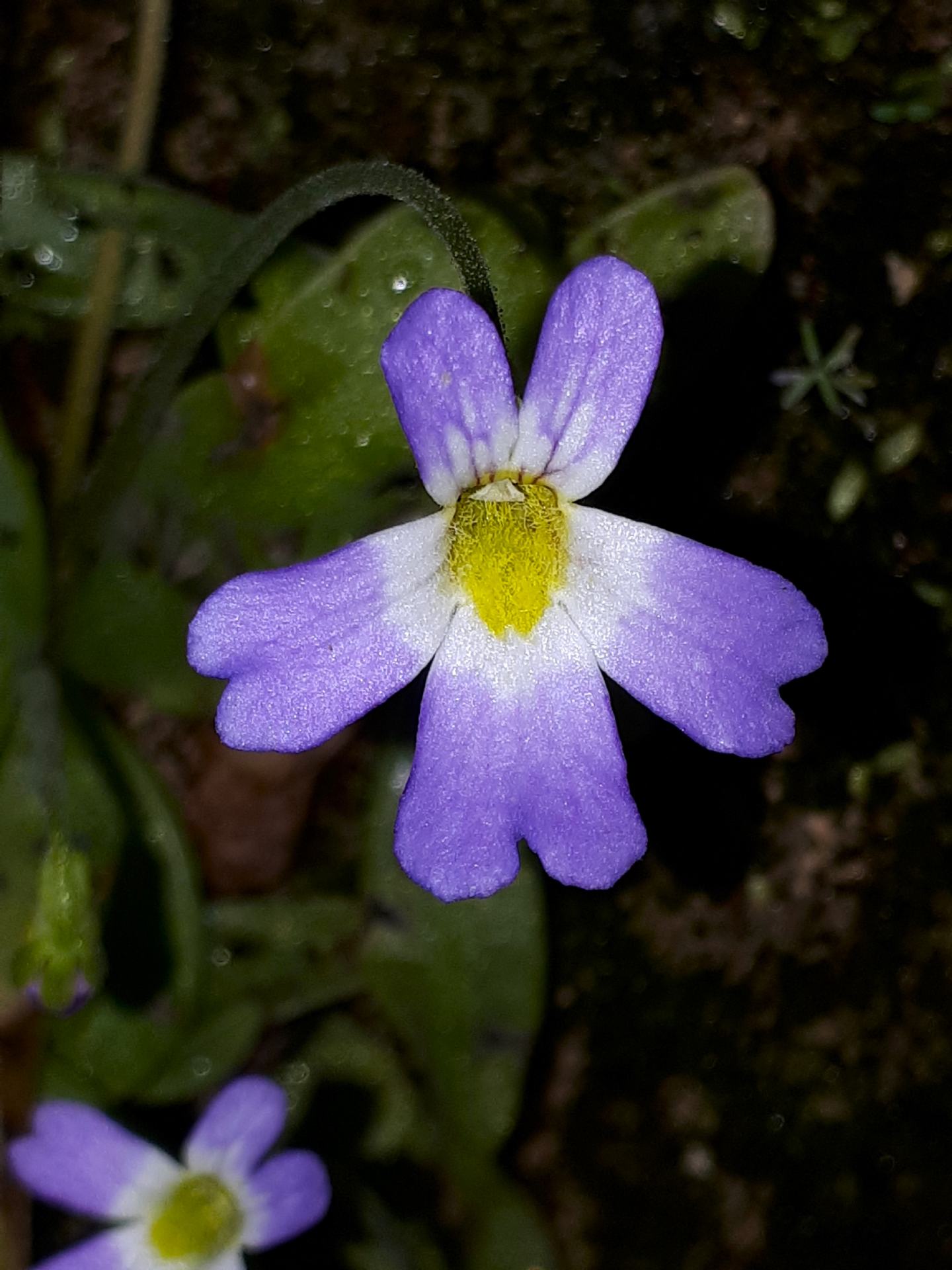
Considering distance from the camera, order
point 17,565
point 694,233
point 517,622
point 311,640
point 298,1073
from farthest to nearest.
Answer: point 298,1073 < point 17,565 < point 694,233 < point 517,622 < point 311,640

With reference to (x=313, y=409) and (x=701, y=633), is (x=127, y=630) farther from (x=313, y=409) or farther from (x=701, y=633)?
(x=701, y=633)

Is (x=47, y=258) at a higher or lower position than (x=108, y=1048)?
higher

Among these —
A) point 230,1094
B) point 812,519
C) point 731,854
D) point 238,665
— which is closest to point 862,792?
point 731,854

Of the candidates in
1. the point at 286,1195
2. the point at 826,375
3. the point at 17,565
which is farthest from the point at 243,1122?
the point at 826,375

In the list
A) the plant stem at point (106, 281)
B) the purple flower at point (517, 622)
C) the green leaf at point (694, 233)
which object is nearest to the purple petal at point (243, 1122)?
the purple flower at point (517, 622)

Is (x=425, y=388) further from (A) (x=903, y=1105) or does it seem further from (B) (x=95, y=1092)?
(A) (x=903, y=1105)

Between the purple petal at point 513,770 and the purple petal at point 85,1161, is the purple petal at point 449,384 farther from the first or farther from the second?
the purple petal at point 85,1161

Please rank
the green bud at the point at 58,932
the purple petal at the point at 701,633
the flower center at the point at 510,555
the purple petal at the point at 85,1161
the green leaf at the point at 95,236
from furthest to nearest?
the purple petal at the point at 85,1161
the green leaf at the point at 95,236
the green bud at the point at 58,932
the flower center at the point at 510,555
the purple petal at the point at 701,633
